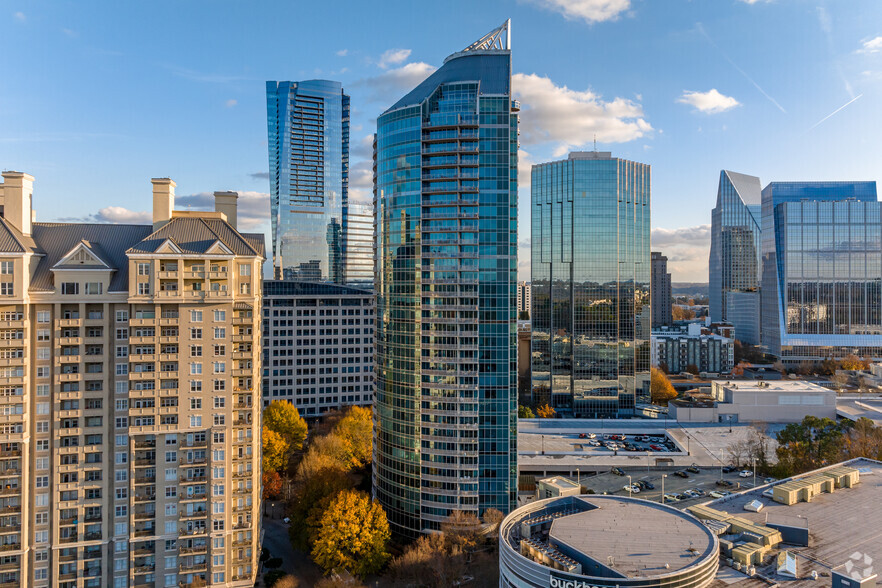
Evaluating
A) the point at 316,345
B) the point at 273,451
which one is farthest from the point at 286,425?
the point at 316,345

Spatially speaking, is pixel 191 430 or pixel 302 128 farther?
pixel 302 128

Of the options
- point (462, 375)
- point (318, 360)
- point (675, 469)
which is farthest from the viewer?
point (318, 360)

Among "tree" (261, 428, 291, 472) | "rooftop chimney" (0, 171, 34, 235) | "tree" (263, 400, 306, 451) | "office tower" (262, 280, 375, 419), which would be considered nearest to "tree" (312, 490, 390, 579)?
"tree" (261, 428, 291, 472)

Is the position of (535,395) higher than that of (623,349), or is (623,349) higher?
(623,349)

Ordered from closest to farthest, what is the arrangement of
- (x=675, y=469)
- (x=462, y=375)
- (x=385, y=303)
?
(x=462, y=375), (x=385, y=303), (x=675, y=469)

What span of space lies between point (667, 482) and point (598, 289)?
2640 inches

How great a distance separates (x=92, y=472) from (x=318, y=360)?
7551 cm

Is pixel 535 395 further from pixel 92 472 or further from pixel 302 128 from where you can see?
pixel 302 128

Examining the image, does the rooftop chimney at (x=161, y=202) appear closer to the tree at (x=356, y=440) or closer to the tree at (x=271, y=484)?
the tree at (x=271, y=484)

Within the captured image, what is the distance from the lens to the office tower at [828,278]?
17812 centimetres

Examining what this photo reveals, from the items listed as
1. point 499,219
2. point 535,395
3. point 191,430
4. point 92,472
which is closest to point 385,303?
point 499,219

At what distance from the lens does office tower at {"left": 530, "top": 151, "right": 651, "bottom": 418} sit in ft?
465

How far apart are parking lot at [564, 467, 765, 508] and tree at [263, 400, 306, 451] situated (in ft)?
169

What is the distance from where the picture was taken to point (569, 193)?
474 ft
